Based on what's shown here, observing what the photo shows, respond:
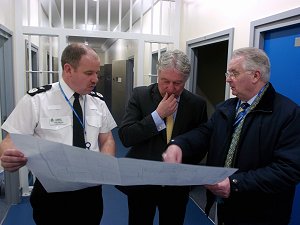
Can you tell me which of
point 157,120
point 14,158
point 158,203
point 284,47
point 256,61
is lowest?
point 158,203

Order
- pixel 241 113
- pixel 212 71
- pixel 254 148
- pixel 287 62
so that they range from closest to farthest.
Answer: pixel 254 148 → pixel 241 113 → pixel 287 62 → pixel 212 71

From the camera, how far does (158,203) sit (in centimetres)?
152

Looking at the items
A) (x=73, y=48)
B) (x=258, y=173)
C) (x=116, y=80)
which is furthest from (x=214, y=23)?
(x=116, y=80)

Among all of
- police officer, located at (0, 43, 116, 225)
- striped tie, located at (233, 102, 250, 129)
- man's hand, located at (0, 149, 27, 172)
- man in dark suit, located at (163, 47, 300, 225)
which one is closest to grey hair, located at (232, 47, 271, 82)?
man in dark suit, located at (163, 47, 300, 225)

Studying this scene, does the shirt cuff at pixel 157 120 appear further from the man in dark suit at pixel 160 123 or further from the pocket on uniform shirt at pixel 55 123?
the pocket on uniform shirt at pixel 55 123

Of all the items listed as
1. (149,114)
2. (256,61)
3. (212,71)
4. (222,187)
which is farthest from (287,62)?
(212,71)

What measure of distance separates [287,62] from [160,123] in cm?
107

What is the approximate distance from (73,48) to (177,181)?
0.81 metres

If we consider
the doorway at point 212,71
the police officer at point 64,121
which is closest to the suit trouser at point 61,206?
the police officer at point 64,121

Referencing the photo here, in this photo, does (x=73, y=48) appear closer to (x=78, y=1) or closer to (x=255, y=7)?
(x=255, y=7)

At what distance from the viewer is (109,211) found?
2.82m

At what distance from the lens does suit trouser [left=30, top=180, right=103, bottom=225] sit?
1293mm

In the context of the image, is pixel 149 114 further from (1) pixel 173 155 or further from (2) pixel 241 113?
(2) pixel 241 113

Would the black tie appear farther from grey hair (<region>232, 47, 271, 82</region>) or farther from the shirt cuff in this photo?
→ grey hair (<region>232, 47, 271, 82</region>)
